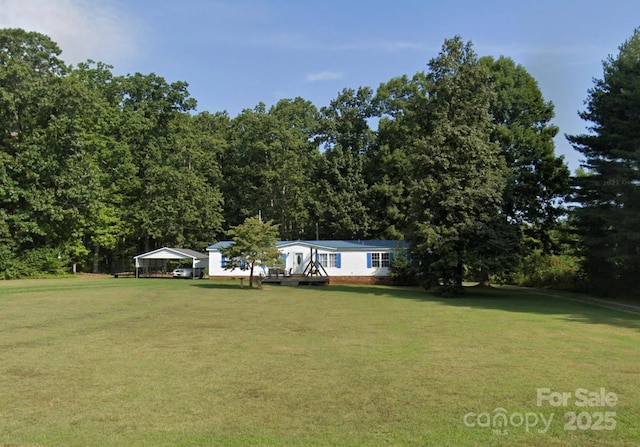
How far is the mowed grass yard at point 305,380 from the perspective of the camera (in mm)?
5137

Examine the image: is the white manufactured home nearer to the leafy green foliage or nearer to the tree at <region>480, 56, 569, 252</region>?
the leafy green foliage

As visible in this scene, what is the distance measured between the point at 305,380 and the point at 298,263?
31.5m

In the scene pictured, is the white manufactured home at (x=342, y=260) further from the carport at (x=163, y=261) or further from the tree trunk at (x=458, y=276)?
the tree trunk at (x=458, y=276)

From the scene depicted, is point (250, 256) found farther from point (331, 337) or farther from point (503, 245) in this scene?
point (331, 337)

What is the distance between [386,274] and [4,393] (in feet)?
106

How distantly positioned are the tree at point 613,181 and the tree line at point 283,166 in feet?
1.49

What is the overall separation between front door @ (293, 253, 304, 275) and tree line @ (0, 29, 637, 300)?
13.6 ft

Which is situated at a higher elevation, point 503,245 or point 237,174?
point 237,174

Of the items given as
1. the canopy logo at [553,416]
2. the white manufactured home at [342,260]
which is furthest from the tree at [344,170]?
the canopy logo at [553,416]

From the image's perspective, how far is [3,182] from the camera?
37.7 metres

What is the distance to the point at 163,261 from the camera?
4816cm

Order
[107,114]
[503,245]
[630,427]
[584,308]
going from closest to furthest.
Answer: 1. [630,427]
2. [584,308]
3. [503,245]
4. [107,114]

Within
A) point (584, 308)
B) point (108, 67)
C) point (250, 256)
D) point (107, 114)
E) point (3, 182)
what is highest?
point (108, 67)

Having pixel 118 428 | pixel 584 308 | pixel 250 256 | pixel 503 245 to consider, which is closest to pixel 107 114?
pixel 250 256
